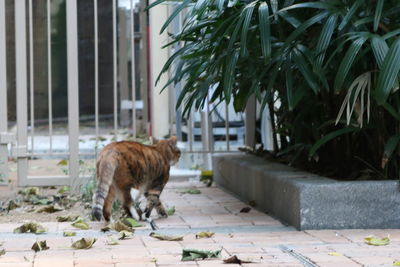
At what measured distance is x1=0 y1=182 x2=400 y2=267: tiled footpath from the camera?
448 cm

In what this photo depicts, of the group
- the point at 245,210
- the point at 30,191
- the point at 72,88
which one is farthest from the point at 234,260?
the point at 72,88

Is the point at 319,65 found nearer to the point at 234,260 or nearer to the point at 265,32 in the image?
the point at 265,32

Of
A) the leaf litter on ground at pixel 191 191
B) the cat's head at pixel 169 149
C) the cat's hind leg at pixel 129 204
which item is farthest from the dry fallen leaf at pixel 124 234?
the leaf litter on ground at pixel 191 191

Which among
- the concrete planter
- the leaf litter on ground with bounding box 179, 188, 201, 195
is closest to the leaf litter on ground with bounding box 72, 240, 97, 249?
the concrete planter

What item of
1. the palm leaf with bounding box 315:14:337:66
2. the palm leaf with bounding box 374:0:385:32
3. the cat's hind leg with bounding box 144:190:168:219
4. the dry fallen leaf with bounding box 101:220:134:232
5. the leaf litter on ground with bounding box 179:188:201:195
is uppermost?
the palm leaf with bounding box 374:0:385:32

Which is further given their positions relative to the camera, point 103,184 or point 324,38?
point 103,184

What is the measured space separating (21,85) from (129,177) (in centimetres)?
261

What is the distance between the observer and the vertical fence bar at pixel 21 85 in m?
8.11

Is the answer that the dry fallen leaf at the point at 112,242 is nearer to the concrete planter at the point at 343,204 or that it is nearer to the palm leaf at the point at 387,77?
the concrete planter at the point at 343,204

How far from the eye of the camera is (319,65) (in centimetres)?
531

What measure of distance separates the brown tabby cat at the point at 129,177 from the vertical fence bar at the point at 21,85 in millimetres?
2221

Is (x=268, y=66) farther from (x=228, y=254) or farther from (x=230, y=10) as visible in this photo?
(x=228, y=254)

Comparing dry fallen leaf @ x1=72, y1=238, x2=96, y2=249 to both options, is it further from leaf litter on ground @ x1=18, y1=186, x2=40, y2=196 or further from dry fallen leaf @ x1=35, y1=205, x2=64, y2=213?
leaf litter on ground @ x1=18, y1=186, x2=40, y2=196

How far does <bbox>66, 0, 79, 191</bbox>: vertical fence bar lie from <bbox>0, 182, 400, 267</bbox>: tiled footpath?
7.19ft
